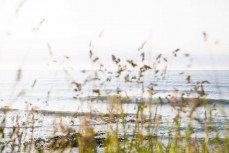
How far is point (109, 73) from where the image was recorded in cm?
346

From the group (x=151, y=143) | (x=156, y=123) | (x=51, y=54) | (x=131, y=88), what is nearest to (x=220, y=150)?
(x=156, y=123)

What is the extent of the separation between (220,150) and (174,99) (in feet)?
2.40

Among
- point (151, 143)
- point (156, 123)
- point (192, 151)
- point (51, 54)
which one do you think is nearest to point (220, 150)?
point (192, 151)

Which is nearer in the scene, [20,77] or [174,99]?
[20,77]

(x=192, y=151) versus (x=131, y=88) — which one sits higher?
(x=131, y=88)

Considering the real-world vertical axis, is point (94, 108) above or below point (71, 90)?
below

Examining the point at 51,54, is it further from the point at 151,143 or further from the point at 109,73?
the point at 151,143

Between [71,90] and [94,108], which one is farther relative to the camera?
[71,90]

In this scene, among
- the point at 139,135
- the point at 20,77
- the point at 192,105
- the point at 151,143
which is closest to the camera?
the point at 192,105

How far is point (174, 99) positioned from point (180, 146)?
1.03 meters

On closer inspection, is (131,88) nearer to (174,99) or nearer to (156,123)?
(156,123)

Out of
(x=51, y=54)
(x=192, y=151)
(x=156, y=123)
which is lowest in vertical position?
(x=192, y=151)

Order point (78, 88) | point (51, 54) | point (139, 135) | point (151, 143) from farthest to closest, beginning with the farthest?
point (151, 143) < point (139, 135) < point (78, 88) < point (51, 54)

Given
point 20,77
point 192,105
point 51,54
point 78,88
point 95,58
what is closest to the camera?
point 192,105
